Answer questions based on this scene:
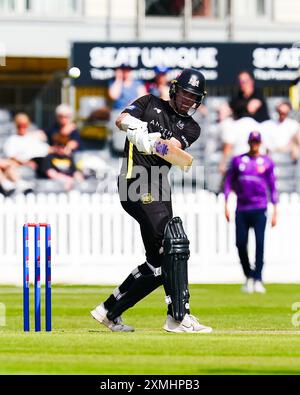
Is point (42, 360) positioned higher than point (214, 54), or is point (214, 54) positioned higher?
point (214, 54)

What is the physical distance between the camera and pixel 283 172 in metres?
24.4

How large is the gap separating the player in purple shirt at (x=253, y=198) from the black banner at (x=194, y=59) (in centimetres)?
566

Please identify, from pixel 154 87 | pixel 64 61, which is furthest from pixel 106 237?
pixel 64 61

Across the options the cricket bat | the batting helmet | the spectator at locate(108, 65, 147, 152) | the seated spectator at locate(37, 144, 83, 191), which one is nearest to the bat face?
the cricket bat

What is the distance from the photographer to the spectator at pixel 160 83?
75.6ft

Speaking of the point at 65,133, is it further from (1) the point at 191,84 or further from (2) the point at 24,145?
(1) the point at 191,84

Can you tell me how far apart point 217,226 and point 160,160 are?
9.63 metres

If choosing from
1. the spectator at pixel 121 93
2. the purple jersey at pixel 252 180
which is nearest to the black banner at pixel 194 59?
the spectator at pixel 121 93

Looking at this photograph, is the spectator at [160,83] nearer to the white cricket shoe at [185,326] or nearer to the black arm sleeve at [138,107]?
the black arm sleeve at [138,107]

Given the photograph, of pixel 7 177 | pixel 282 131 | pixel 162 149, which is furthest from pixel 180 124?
pixel 282 131

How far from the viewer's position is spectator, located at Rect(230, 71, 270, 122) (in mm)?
24031

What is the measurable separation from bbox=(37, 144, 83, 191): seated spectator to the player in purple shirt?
435 centimetres

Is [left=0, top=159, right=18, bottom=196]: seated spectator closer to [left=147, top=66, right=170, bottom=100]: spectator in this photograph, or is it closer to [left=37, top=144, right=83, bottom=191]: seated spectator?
[left=37, top=144, right=83, bottom=191]: seated spectator
